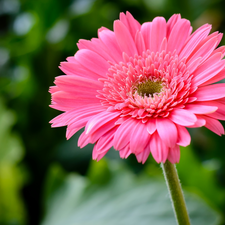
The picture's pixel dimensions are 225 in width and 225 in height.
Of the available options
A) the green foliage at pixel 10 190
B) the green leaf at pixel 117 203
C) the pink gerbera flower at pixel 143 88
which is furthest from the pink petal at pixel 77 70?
the green foliage at pixel 10 190

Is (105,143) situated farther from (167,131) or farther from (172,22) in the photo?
(172,22)

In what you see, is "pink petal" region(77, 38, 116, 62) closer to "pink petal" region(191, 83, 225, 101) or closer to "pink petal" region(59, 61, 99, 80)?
"pink petal" region(59, 61, 99, 80)

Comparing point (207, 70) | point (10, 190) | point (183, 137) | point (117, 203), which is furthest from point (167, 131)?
point (10, 190)

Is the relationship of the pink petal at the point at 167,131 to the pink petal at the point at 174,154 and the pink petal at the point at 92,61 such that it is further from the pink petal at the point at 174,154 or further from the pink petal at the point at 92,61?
the pink petal at the point at 92,61

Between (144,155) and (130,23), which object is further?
(130,23)

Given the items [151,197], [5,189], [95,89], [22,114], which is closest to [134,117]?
[95,89]
